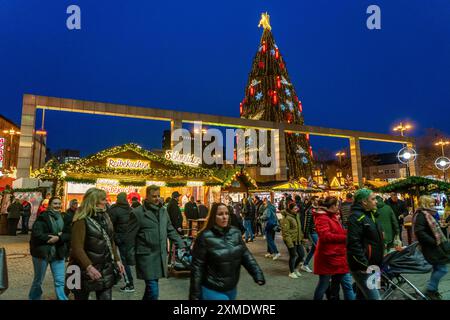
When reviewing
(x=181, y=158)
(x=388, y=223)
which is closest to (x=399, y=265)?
(x=388, y=223)

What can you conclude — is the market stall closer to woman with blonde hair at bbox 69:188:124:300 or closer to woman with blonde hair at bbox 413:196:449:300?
woman with blonde hair at bbox 69:188:124:300

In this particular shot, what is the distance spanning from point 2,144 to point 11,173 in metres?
14.1

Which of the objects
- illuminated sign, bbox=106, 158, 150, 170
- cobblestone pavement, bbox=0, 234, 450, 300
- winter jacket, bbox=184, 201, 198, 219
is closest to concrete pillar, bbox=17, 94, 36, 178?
illuminated sign, bbox=106, 158, 150, 170

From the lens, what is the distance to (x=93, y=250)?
11.7 feet

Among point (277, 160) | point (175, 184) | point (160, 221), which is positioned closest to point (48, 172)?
point (175, 184)

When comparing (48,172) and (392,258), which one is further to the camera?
(48,172)

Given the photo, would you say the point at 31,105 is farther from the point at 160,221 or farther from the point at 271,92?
the point at 271,92

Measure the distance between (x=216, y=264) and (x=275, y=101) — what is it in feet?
146

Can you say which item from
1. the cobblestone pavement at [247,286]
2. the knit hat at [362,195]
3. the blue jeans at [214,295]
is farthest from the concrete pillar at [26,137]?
the knit hat at [362,195]

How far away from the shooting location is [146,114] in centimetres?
2227

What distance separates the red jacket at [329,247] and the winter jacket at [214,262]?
6.13ft

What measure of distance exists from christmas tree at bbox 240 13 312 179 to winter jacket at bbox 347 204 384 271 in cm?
4202

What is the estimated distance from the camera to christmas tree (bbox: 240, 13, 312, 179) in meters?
46.4

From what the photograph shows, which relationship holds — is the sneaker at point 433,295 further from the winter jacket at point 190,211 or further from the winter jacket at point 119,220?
the winter jacket at point 190,211
